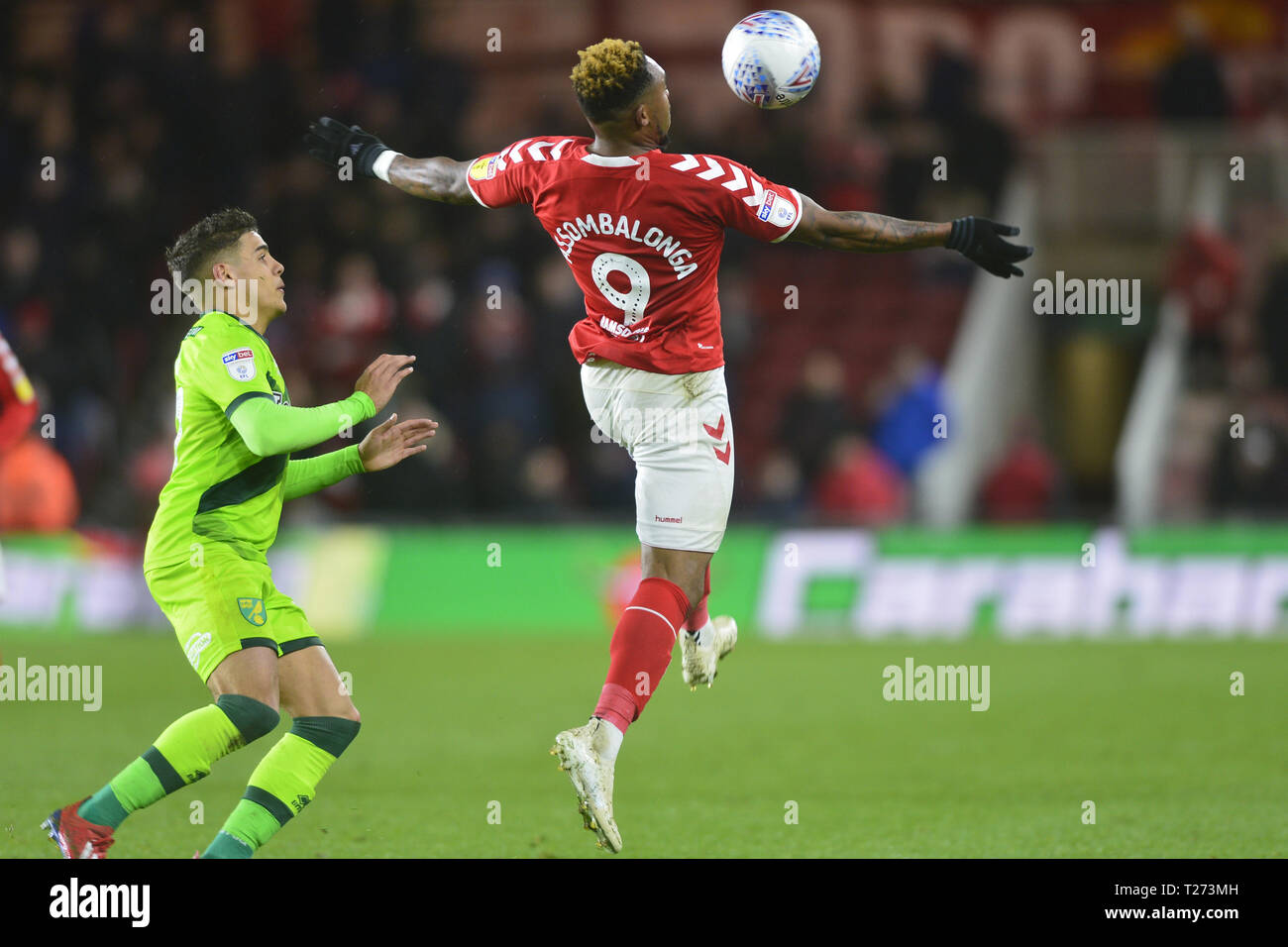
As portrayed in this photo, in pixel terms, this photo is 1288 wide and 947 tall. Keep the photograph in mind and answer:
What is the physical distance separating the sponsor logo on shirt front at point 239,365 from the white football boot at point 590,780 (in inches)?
60.1

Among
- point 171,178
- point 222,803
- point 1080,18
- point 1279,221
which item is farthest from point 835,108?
point 222,803

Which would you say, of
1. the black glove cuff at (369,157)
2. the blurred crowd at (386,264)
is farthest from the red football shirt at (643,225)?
the blurred crowd at (386,264)

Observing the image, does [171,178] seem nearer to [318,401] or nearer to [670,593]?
[318,401]

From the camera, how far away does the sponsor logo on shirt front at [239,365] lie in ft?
17.5

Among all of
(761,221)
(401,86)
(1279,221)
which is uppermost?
(401,86)

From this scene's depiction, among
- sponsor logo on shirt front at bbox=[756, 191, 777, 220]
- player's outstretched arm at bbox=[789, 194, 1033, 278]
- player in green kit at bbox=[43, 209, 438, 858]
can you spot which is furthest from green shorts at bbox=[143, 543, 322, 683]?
player's outstretched arm at bbox=[789, 194, 1033, 278]

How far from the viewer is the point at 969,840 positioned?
6441 mm

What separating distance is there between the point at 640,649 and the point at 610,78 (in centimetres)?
193

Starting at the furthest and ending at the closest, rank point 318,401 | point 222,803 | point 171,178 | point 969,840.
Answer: point 171,178 → point 318,401 → point 222,803 → point 969,840

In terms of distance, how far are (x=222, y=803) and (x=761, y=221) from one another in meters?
3.63

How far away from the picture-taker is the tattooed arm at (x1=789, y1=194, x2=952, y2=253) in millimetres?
5781

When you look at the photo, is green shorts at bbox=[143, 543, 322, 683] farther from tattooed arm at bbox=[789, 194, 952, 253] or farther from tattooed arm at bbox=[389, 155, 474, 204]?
tattooed arm at bbox=[789, 194, 952, 253]

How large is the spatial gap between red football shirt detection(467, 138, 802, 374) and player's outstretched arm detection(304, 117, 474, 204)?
0.11 meters

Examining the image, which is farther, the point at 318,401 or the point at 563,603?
the point at 563,603
